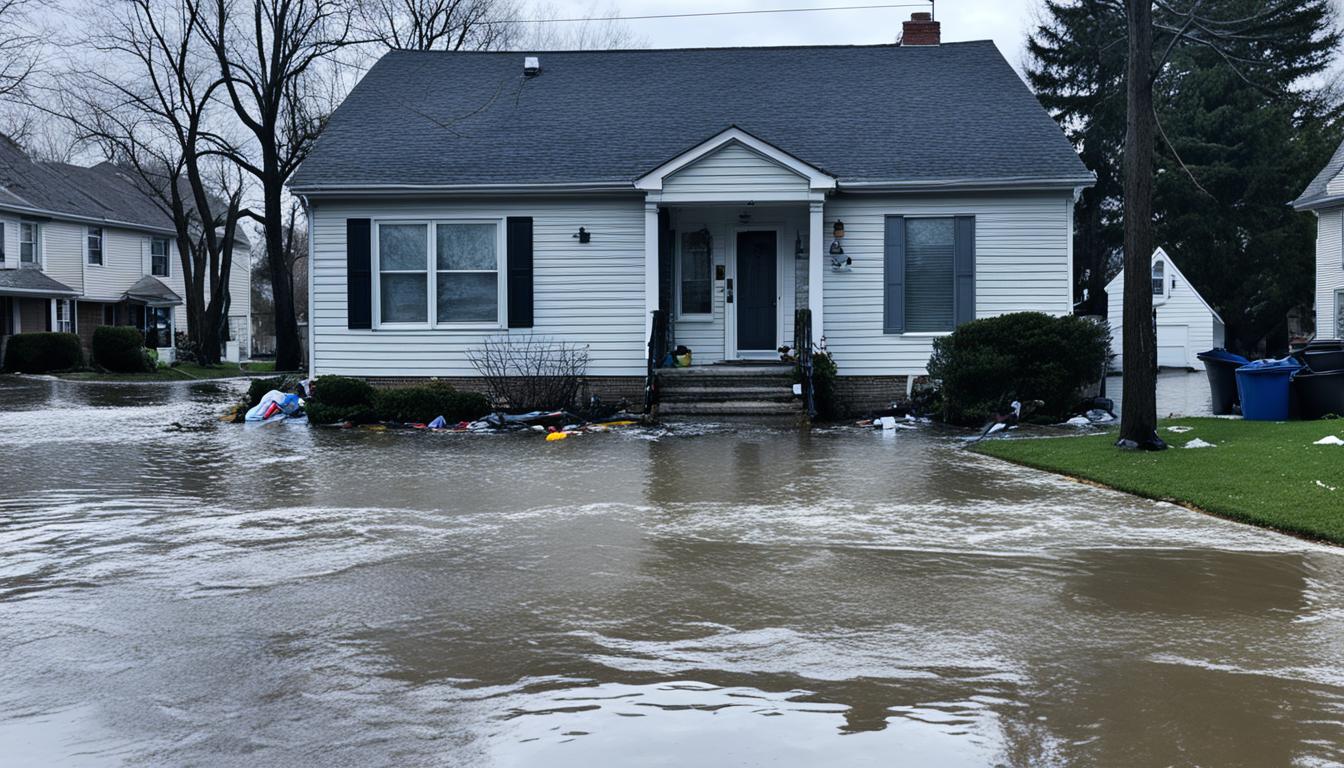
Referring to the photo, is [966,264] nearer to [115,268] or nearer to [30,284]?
[30,284]

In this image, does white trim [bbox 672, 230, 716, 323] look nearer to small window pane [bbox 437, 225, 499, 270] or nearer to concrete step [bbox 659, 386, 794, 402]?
concrete step [bbox 659, 386, 794, 402]

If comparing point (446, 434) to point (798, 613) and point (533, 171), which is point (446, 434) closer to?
point (533, 171)

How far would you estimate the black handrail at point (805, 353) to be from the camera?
1692 cm

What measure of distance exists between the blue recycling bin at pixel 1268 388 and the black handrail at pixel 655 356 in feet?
26.9

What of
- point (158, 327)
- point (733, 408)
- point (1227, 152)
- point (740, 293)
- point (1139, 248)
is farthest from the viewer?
point (158, 327)

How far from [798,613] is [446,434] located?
417 inches

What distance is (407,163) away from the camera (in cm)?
1900

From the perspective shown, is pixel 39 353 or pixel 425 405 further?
pixel 39 353

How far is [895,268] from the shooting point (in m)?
Answer: 18.4

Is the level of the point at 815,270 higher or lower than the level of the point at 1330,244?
lower

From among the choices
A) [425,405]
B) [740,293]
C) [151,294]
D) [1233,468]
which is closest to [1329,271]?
[740,293]

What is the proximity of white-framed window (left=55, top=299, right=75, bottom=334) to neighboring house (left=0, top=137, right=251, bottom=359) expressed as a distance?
0.12 feet

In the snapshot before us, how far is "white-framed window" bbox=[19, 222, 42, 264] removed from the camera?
130ft

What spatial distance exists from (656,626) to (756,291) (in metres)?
14.2
